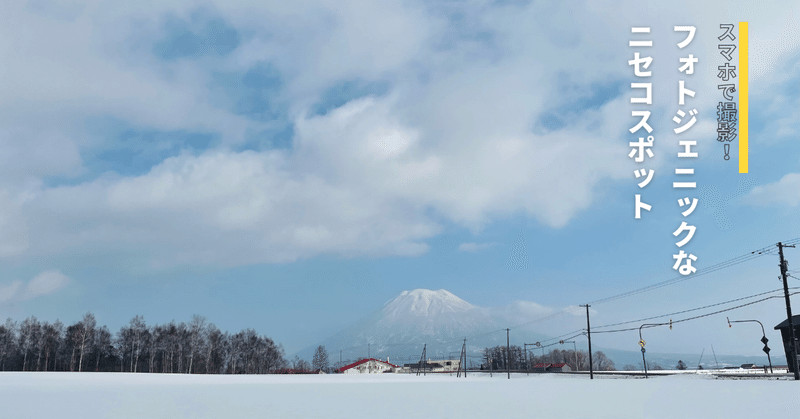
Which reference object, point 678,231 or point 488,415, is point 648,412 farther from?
point 678,231

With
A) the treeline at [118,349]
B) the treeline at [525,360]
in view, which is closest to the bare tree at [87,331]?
the treeline at [118,349]

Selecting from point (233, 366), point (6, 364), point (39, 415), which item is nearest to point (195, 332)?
point (233, 366)

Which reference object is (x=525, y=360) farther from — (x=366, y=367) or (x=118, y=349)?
(x=118, y=349)

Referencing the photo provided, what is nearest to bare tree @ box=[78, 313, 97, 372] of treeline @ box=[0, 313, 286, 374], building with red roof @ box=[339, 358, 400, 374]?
treeline @ box=[0, 313, 286, 374]

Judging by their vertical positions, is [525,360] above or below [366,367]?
above

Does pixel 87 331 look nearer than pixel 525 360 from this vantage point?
Yes

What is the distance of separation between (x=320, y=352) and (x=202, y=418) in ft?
457

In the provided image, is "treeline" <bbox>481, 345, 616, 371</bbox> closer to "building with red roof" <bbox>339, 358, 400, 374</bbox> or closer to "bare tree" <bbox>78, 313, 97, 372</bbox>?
"building with red roof" <bbox>339, 358, 400, 374</bbox>

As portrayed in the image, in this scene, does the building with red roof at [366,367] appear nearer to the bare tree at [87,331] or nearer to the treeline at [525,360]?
the treeline at [525,360]

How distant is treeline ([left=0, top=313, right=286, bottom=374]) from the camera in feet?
306

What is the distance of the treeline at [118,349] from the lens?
9338 cm

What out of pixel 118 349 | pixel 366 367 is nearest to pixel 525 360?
pixel 366 367

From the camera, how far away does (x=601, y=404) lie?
22.4m

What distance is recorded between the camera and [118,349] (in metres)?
101
